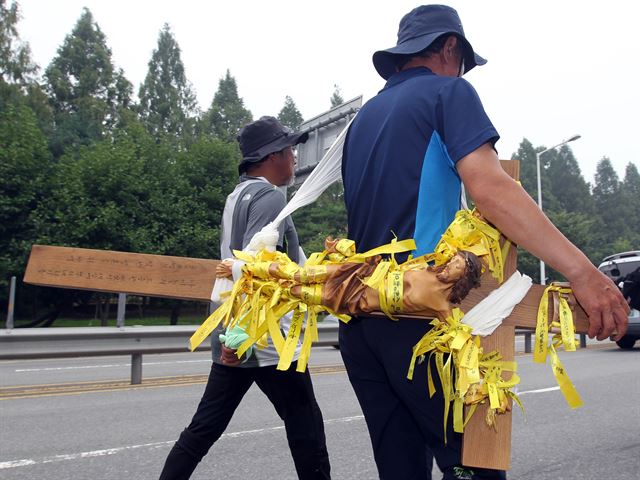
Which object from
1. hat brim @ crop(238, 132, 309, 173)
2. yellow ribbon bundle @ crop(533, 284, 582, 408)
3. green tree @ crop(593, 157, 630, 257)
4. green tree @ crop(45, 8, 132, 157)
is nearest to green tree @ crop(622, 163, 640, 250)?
green tree @ crop(593, 157, 630, 257)

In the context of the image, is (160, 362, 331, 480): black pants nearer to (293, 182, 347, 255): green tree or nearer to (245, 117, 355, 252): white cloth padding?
(245, 117, 355, 252): white cloth padding

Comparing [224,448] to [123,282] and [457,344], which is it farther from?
[457,344]

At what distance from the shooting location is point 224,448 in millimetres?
4871

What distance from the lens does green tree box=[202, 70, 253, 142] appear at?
50.8 m

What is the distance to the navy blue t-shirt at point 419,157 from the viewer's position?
1777mm

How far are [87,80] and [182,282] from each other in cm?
4586

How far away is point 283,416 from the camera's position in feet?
9.76

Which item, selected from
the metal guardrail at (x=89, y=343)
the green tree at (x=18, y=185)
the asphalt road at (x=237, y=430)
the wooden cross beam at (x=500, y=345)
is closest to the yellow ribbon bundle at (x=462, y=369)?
the wooden cross beam at (x=500, y=345)

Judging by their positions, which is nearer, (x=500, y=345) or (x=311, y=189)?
(x=500, y=345)

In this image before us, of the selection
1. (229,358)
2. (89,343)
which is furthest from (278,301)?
(89,343)

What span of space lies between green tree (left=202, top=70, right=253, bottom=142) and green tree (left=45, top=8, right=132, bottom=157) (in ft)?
23.9

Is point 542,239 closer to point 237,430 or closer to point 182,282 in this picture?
point 182,282

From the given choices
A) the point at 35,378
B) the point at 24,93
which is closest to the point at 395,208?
the point at 35,378

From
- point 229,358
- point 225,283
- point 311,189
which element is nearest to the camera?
point 225,283
